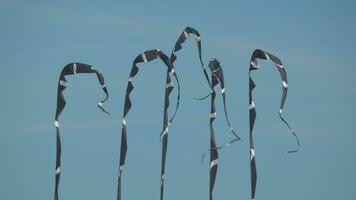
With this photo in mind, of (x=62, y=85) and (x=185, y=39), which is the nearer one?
(x=62, y=85)

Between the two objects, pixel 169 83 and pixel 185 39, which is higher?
pixel 185 39

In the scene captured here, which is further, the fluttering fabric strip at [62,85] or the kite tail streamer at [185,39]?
the kite tail streamer at [185,39]

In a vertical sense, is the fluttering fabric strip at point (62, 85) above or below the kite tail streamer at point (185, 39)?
below

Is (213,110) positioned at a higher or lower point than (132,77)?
lower

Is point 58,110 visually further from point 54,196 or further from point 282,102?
point 282,102

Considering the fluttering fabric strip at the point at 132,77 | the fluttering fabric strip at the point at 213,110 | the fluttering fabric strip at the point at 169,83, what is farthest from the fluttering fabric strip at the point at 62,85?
the fluttering fabric strip at the point at 213,110

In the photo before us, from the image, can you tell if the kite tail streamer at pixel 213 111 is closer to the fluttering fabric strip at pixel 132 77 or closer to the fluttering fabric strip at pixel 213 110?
the fluttering fabric strip at pixel 213 110

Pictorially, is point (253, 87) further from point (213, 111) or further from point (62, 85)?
point (62, 85)

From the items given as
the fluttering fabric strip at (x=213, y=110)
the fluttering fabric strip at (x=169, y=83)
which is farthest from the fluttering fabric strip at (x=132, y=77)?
the fluttering fabric strip at (x=213, y=110)

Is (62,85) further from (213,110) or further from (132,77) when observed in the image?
(213,110)

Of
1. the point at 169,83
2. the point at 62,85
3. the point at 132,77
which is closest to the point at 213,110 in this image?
the point at 169,83

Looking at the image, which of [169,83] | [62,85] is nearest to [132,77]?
[169,83]

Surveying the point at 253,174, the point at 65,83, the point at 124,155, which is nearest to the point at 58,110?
the point at 65,83

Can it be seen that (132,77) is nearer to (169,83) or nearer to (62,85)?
(169,83)
